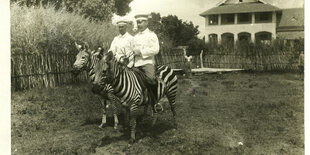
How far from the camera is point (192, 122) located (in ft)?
16.8

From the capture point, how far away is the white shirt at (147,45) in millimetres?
4505

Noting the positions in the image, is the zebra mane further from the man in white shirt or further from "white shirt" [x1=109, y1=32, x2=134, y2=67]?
"white shirt" [x1=109, y1=32, x2=134, y2=67]

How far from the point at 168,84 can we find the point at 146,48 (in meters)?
0.76

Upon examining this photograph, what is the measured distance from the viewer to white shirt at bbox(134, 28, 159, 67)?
177 inches

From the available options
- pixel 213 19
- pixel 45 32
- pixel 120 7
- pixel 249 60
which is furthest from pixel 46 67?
pixel 120 7

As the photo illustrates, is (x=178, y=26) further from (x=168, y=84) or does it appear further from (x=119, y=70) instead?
(x=119, y=70)

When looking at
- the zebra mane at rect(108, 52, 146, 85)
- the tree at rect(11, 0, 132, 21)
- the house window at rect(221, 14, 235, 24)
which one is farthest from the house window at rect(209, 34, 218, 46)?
the tree at rect(11, 0, 132, 21)

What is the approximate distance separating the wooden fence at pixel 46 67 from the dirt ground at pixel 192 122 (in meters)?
0.36

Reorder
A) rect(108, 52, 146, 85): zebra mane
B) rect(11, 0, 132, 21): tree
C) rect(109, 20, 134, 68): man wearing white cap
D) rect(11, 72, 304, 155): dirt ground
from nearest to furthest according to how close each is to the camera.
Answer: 1. rect(108, 52, 146, 85): zebra mane
2. rect(11, 72, 304, 155): dirt ground
3. rect(109, 20, 134, 68): man wearing white cap
4. rect(11, 0, 132, 21): tree

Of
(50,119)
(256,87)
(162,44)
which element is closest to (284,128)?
(256,87)

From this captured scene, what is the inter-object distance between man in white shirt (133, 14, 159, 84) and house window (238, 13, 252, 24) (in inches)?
81.3

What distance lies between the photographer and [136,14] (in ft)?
14.2

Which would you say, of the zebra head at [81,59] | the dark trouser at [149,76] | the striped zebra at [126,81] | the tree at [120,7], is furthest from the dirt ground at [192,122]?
the tree at [120,7]

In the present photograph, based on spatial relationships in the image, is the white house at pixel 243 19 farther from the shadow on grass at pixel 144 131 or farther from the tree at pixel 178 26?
the shadow on grass at pixel 144 131
